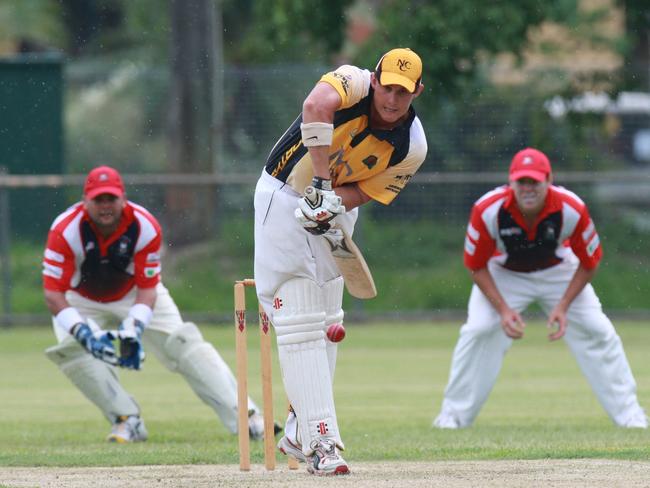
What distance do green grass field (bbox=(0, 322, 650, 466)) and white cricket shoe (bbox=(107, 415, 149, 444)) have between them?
4.4 inches

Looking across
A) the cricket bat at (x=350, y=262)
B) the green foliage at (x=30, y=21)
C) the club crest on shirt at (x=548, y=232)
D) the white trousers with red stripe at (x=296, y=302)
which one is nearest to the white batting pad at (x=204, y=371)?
the club crest on shirt at (x=548, y=232)

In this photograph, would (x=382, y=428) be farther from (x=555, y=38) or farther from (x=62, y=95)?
(x=555, y=38)

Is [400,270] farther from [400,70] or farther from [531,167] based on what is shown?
[400,70]

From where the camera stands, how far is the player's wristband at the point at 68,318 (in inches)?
359

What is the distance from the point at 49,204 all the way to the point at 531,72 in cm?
725

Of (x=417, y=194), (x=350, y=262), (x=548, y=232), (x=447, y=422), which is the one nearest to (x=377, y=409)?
(x=447, y=422)

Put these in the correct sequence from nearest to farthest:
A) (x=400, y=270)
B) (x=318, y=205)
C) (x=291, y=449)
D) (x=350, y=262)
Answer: (x=318, y=205)
(x=350, y=262)
(x=291, y=449)
(x=400, y=270)

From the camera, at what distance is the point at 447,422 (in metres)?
10.1

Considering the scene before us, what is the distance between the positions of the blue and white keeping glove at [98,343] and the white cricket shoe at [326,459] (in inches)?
104

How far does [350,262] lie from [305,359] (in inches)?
20.1

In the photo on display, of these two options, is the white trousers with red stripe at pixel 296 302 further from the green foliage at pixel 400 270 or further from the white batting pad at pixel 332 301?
the green foliage at pixel 400 270

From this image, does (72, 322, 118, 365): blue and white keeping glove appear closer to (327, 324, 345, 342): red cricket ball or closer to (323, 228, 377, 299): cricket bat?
(323, 228, 377, 299): cricket bat

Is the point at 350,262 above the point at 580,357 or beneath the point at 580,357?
above

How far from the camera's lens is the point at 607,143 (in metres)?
21.4
